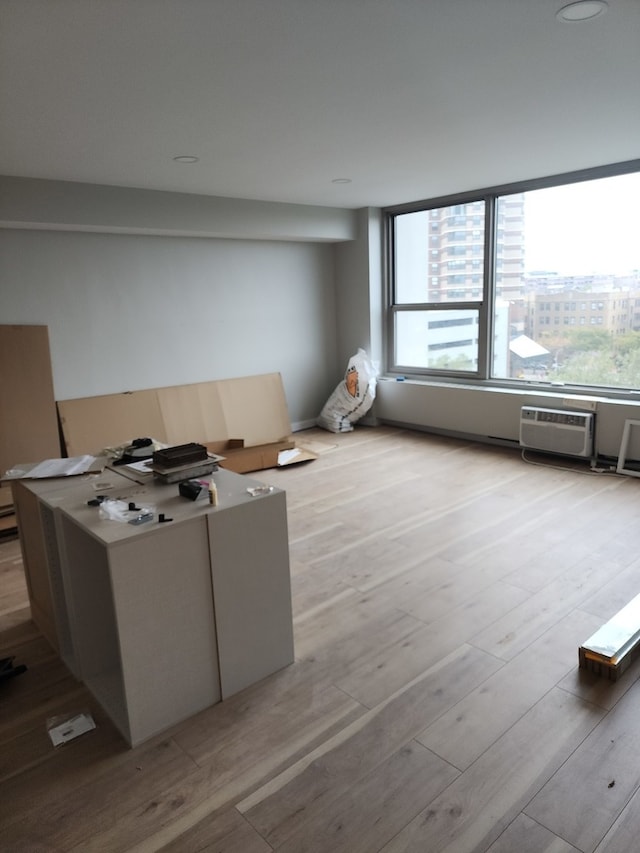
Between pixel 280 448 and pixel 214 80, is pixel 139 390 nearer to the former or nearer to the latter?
pixel 280 448

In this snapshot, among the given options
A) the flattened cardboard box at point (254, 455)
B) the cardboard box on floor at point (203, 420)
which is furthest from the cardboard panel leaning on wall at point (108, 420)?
the flattened cardboard box at point (254, 455)

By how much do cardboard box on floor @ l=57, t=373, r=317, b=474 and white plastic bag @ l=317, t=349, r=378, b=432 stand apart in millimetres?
654

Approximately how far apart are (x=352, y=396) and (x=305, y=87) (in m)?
4.02

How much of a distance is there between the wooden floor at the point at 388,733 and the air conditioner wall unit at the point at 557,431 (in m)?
1.56

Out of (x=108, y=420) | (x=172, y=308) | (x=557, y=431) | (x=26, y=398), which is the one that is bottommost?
(x=557, y=431)

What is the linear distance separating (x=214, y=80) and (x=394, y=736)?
2.75 meters

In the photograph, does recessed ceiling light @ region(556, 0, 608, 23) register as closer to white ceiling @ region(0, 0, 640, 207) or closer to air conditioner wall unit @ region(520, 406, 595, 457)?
white ceiling @ region(0, 0, 640, 207)

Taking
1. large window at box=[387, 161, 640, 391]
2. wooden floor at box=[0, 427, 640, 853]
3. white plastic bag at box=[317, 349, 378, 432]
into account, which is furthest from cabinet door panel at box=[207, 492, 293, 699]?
white plastic bag at box=[317, 349, 378, 432]

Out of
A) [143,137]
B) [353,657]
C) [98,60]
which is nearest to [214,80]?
[98,60]

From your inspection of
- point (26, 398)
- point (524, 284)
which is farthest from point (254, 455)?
point (524, 284)

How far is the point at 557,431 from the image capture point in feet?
16.8

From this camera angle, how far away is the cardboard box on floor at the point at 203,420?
4.86m

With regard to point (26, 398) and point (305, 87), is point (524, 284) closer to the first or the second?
point (305, 87)

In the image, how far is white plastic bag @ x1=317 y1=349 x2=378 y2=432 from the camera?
6457 mm
